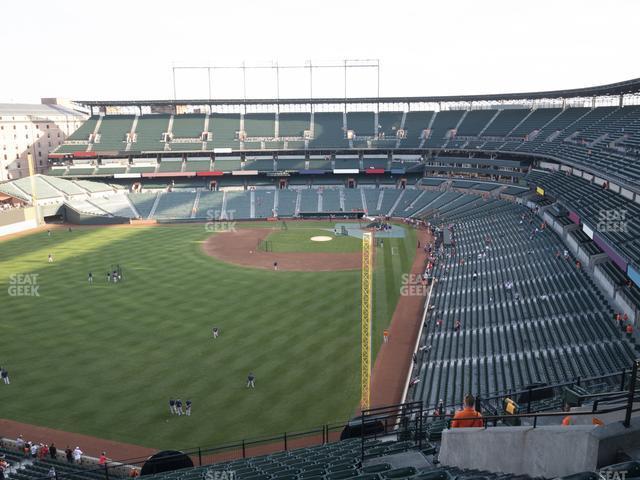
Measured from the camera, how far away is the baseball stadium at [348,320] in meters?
12.7

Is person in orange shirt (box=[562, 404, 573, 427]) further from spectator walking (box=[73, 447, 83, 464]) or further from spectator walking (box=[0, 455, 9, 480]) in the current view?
spectator walking (box=[0, 455, 9, 480])

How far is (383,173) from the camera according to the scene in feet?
298

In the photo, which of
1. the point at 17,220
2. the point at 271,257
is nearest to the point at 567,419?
the point at 271,257

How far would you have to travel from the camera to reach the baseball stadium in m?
12.7

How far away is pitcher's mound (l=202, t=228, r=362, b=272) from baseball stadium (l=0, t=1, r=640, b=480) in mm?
463

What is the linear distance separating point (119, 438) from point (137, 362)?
741 centimetres

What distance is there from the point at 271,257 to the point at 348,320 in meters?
21.5

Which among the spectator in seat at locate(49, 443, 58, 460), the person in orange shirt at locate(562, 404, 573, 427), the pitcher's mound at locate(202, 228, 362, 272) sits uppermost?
the person in orange shirt at locate(562, 404, 573, 427)

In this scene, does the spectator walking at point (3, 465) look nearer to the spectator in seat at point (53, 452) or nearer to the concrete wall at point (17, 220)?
the spectator in seat at point (53, 452)

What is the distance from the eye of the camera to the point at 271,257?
54.8 m

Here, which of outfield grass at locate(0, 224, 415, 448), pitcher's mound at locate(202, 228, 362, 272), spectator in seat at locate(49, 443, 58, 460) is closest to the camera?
spectator in seat at locate(49, 443, 58, 460)

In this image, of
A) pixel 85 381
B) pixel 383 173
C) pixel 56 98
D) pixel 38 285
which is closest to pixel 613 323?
pixel 85 381

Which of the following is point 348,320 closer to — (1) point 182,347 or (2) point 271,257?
(1) point 182,347

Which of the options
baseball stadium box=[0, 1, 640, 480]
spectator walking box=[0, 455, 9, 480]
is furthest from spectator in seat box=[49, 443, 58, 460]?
spectator walking box=[0, 455, 9, 480]
